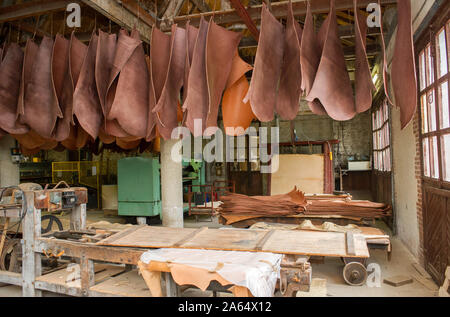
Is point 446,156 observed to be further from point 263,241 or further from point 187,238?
point 187,238

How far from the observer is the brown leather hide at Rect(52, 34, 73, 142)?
11.0ft

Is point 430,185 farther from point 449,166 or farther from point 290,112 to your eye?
point 290,112

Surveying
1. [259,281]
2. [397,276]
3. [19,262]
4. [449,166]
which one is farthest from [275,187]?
[259,281]

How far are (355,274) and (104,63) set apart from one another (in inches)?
150

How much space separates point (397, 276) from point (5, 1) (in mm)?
7390

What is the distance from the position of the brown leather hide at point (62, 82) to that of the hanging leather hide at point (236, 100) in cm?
165

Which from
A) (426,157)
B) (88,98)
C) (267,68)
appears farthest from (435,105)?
(88,98)

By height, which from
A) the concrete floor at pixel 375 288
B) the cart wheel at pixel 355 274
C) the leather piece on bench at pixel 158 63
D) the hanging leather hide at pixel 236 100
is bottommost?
the concrete floor at pixel 375 288

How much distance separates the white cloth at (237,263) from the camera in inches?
80.7

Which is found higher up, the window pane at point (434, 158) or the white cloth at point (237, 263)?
the window pane at point (434, 158)

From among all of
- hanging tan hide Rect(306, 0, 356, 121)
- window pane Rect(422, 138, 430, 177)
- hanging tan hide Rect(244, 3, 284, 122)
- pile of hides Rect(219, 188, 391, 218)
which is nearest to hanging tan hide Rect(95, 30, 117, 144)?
hanging tan hide Rect(244, 3, 284, 122)

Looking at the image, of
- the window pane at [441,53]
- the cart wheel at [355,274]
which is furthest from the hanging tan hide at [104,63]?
the window pane at [441,53]

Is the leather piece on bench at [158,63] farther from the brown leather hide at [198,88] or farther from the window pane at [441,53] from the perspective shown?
the window pane at [441,53]

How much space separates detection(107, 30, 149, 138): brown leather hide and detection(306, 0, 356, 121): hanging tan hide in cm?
160
